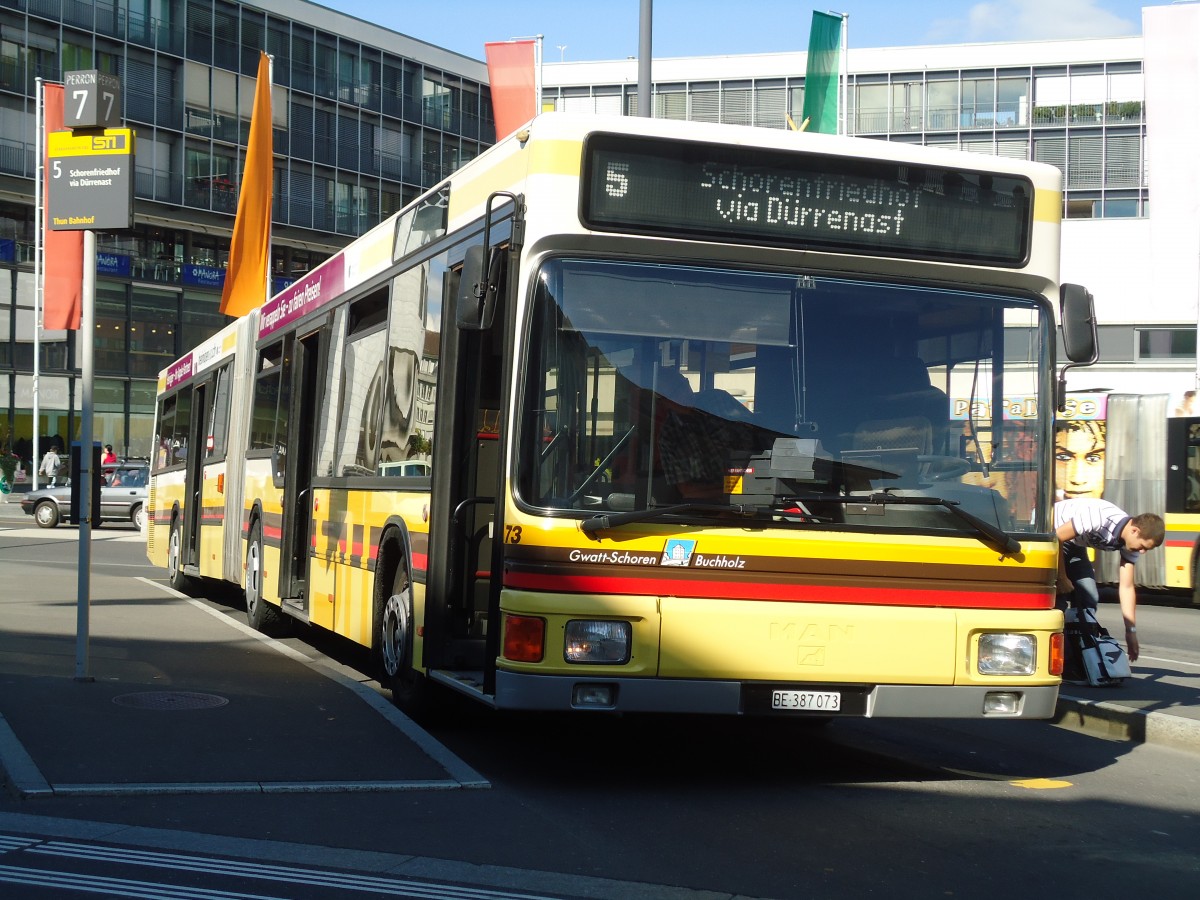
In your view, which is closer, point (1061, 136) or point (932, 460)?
point (932, 460)

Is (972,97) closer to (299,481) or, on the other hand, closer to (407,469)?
(299,481)

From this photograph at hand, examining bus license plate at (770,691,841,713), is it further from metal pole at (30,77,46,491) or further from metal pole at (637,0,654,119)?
metal pole at (30,77,46,491)

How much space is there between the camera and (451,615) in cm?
823

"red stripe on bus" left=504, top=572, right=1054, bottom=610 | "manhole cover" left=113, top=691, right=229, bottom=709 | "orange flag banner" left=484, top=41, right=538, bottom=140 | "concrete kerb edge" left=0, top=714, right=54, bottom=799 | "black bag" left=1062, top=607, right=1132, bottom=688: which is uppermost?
"orange flag banner" left=484, top=41, right=538, bottom=140

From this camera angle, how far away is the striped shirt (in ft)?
35.6

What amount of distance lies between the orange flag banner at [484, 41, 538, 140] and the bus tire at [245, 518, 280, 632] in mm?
9182

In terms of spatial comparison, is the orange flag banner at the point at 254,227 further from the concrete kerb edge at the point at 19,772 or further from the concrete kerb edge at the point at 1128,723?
the concrete kerb edge at the point at 19,772

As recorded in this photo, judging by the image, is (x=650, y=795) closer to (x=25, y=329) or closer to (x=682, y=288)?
(x=682, y=288)

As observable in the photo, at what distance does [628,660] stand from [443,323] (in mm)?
2594

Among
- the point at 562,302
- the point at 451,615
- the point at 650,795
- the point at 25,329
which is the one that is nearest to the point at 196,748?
the point at 451,615

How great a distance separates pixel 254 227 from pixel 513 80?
9.42m

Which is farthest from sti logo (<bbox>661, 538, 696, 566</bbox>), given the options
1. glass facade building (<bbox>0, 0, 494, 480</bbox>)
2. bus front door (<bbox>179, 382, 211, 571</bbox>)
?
glass facade building (<bbox>0, 0, 494, 480</bbox>)

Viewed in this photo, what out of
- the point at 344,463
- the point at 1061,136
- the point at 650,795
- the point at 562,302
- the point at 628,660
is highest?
the point at 1061,136

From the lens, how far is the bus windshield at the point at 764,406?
7047 mm
